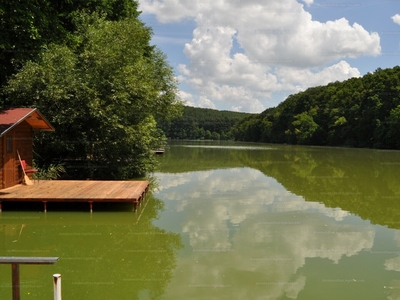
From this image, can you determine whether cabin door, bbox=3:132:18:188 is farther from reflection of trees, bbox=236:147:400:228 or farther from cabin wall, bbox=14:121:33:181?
reflection of trees, bbox=236:147:400:228

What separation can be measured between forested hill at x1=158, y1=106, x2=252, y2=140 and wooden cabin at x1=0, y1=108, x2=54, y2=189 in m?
106

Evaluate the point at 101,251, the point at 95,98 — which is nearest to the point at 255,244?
the point at 101,251

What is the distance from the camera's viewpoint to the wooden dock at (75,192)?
1052 cm

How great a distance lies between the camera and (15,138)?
41.3 ft

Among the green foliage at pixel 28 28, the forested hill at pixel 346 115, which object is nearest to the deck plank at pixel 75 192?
the green foliage at pixel 28 28

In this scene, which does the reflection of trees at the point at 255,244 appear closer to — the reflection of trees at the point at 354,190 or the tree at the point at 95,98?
the reflection of trees at the point at 354,190

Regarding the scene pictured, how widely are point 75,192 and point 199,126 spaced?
122476mm

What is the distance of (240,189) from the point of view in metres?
16.4

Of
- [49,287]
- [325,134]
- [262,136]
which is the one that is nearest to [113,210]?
[49,287]

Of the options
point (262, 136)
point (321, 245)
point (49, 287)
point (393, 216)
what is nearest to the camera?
point (49, 287)

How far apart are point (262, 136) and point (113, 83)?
86100 mm

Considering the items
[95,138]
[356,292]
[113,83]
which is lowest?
[356,292]

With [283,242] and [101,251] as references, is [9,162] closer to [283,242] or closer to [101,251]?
[101,251]

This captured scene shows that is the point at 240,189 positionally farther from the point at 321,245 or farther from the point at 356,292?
the point at 356,292
